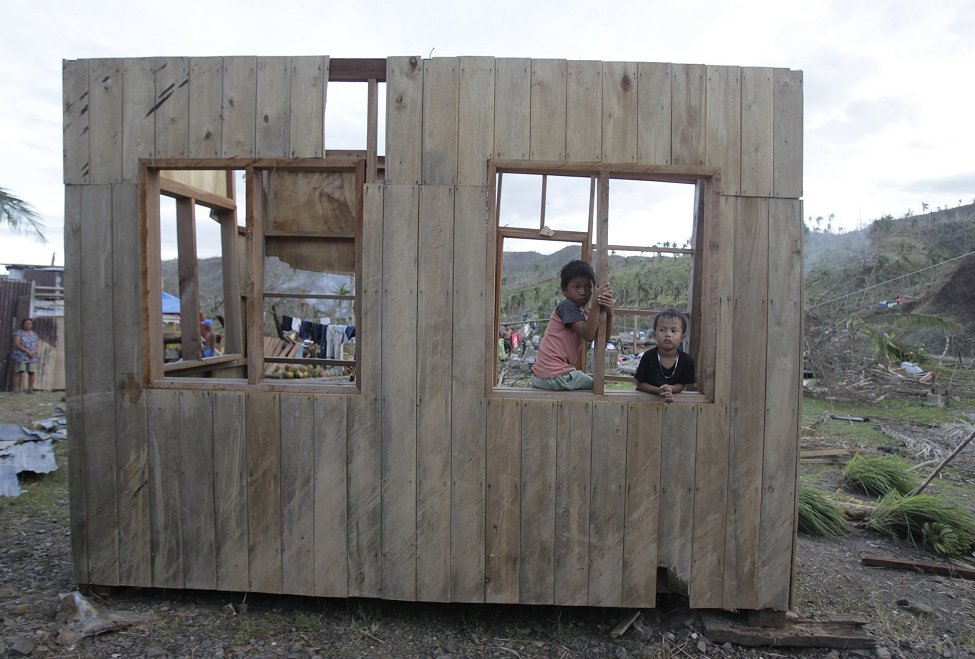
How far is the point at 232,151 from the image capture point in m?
3.49

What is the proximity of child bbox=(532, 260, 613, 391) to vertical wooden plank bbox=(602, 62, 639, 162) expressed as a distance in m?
0.70

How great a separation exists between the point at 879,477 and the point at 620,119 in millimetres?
5181

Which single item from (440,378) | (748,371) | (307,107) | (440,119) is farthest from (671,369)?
(307,107)

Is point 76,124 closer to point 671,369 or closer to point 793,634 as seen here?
point 671,369

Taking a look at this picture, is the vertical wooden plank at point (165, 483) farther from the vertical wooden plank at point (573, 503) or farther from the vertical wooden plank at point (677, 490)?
the vertical wooden plank at point (677, 490)

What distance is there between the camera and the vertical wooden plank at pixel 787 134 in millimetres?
3381

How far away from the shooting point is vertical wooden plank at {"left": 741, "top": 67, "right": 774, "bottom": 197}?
338 cm

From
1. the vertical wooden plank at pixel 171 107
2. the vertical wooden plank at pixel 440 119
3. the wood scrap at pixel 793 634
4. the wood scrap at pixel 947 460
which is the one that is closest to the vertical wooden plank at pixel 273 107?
the vertical wooden plank at pixel 171 107

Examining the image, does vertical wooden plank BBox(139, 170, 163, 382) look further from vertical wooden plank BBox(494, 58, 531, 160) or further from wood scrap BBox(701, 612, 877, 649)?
wood scrap BBox(701, 612, 877, 649)

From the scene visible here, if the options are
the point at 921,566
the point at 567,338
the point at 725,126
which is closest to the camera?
the point at 725,126

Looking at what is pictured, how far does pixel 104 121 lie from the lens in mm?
3541

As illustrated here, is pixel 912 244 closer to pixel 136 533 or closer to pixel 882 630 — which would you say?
pixel 882 630

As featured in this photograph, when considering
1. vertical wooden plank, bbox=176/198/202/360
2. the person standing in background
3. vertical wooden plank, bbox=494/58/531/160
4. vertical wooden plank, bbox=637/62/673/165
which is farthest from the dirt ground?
the person standing in background

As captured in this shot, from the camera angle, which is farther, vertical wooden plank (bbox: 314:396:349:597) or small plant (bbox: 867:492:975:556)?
small plant (bbox: 867:492:975:556)
